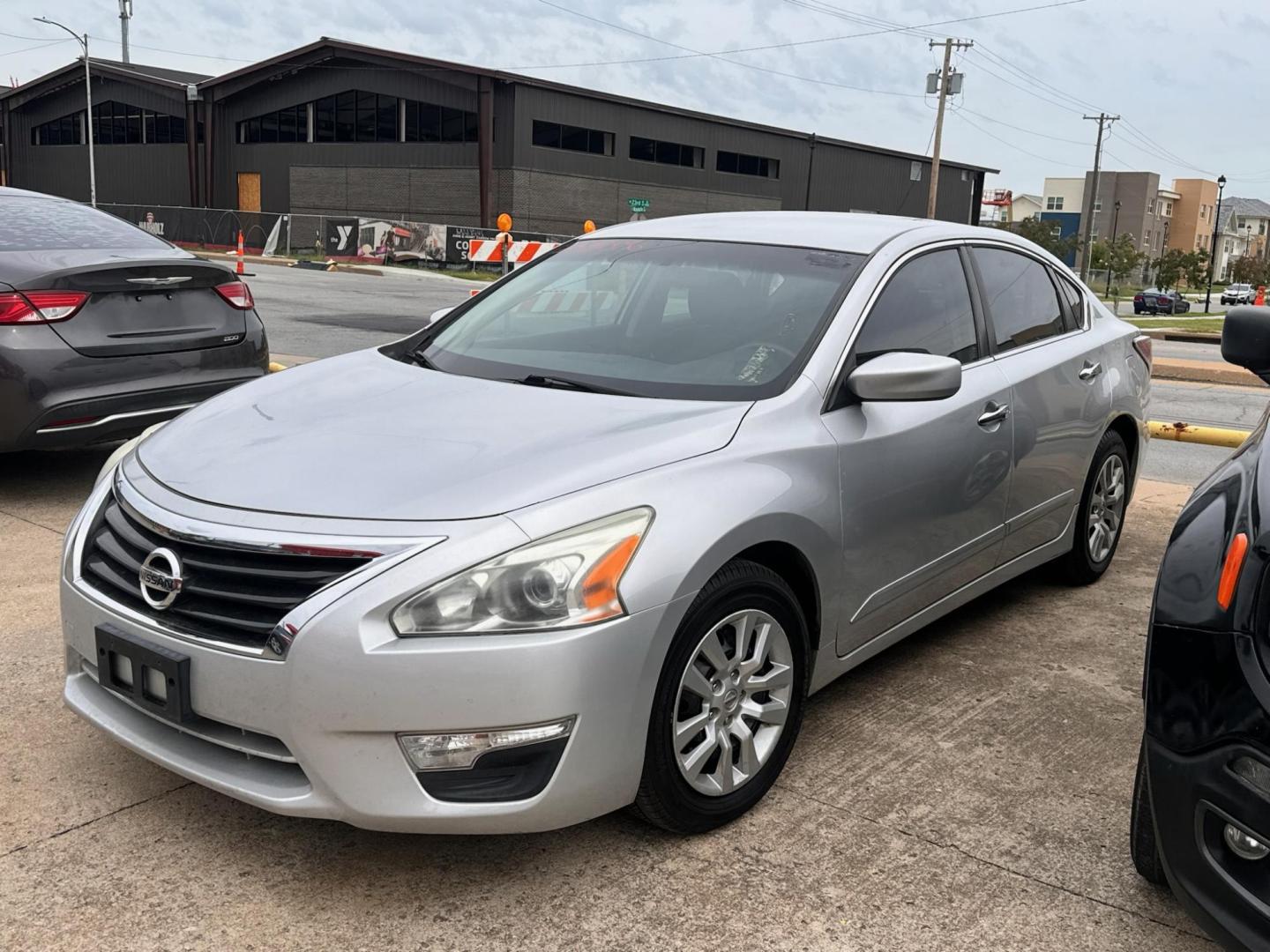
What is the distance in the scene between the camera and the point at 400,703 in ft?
8.11

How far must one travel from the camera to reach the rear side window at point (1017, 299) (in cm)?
441

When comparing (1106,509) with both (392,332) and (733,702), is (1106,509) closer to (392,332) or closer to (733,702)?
(733,702)

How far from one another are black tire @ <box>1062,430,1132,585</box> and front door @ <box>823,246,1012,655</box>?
0.91 meters

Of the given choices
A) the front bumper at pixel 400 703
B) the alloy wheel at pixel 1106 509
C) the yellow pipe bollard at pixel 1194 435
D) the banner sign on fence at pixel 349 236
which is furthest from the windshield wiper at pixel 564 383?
the banner sign on fence at pixel 349 236

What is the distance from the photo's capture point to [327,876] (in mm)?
2783

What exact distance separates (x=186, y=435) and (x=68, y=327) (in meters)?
2.66

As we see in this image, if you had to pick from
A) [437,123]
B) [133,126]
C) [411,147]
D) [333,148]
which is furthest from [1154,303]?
[133,126]

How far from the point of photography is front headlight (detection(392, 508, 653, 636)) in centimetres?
249

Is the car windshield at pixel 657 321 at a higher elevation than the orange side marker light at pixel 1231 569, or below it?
higher

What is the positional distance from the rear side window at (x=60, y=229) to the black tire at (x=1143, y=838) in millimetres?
Result: 5210

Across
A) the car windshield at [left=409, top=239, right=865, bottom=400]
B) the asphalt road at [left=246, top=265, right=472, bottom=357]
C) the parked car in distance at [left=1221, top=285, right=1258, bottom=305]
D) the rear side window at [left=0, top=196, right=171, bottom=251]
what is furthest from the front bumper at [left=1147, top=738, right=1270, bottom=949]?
the parked car in distance at [left=1221, top=285, right=1258, bottom=305]

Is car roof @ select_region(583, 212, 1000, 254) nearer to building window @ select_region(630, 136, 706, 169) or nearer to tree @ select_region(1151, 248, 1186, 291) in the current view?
building window @ select_region(630, 136, 706, 169)

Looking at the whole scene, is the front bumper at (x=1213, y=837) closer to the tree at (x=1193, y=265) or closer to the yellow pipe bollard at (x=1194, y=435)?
the yellow pipe bollard at (x=1194, y=435)

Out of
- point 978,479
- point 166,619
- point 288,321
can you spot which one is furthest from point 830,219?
point 288,321
